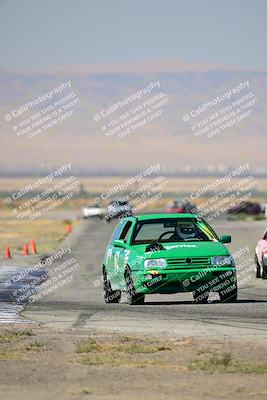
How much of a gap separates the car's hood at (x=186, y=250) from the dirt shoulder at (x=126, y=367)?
4.71m

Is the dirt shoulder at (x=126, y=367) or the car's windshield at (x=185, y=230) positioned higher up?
Answer: the car's windshield at (x=185, y=230)

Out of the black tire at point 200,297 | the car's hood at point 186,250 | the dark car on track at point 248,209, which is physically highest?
the car's hood at point 186,250

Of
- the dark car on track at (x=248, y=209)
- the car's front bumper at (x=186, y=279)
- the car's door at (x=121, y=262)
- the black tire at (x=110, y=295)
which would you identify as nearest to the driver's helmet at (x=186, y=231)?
the car's door at (x=121, y=262)

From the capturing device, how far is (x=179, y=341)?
15.3 meters

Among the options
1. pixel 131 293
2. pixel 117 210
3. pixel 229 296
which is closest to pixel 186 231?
pixel 229 296

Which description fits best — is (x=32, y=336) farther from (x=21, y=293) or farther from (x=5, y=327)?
(x=21, y=293)

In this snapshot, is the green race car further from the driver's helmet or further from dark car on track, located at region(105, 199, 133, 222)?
dark car on track, located at region(105, 199, 133, 222)

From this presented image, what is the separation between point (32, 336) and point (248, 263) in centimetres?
1983

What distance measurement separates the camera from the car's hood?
21.0 meters

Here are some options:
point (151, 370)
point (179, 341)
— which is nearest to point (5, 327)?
point (179, 341)

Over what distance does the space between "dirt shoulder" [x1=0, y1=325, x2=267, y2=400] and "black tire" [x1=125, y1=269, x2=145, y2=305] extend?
4786 mm

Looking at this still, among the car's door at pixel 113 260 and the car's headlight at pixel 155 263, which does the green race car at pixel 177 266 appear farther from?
the car's door at pixel 113 260

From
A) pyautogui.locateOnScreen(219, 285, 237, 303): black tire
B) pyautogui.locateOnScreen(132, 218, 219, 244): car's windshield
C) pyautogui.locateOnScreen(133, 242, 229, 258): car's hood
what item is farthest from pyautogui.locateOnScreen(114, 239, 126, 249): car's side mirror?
pyautogui.locateOnScreen(219, 285, 237, 303): black tire

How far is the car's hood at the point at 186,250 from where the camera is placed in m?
21.0
